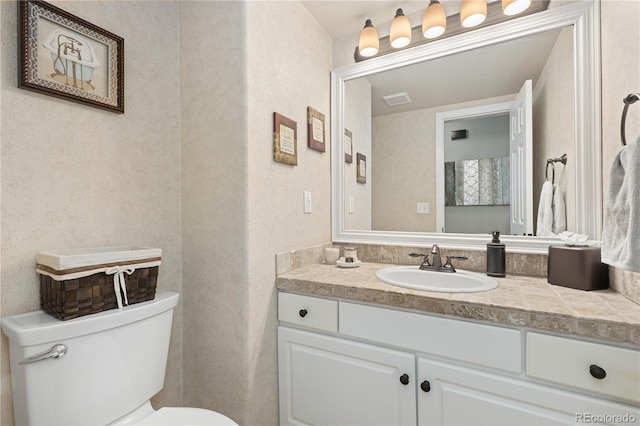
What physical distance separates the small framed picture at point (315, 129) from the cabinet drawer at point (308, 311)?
2.74 ft

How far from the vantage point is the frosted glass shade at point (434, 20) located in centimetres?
150

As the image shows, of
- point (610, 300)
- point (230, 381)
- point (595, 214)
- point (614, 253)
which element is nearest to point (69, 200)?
point (230, 381)

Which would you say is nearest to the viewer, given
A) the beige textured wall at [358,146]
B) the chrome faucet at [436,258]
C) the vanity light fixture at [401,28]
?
the chrome faucet at [436,258]

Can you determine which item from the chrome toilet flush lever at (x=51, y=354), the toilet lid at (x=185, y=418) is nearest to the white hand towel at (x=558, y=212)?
the toilet lid at (x=185, y=418)

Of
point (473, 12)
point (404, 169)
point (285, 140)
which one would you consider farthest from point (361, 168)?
point (473, 12)

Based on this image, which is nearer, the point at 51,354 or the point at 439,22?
the point at 51,354

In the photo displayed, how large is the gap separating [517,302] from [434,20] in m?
1.38

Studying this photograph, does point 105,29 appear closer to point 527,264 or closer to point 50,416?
point 50,416

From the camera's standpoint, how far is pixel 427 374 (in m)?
1.09

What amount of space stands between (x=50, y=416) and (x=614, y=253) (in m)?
1.69

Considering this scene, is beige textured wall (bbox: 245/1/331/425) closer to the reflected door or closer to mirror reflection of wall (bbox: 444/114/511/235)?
mirror reflection of wall (bbox: 444/114/511/235)

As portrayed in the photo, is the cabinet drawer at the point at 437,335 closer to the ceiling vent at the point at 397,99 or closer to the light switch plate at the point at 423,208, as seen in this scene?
the light switch plate at the point at 423,208

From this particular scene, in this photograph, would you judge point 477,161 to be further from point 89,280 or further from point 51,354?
point 51,354

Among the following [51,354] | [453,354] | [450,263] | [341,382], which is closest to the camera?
[51,354]
